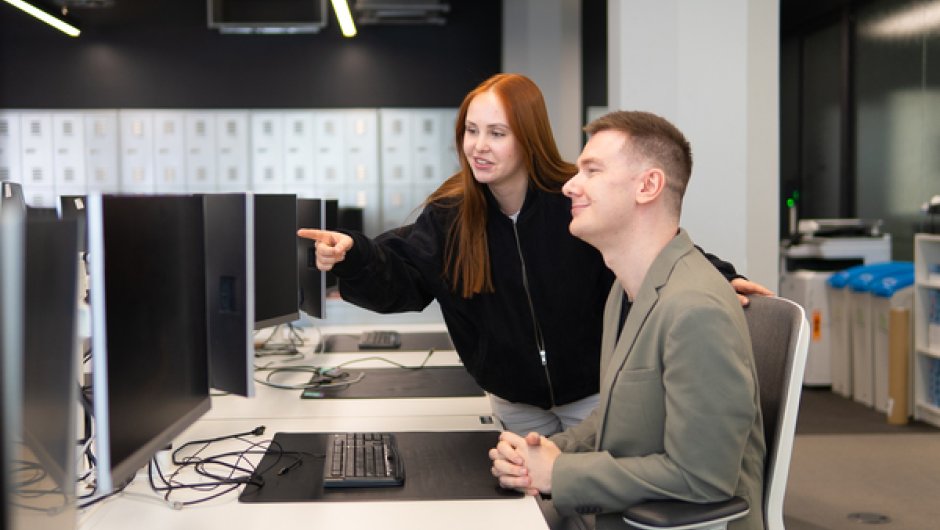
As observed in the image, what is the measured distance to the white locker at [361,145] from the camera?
8273 mm

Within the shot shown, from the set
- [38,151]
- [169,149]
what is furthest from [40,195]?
[169,149]

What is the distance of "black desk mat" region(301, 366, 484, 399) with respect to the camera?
2746mm

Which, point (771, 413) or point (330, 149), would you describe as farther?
point (330, 149)

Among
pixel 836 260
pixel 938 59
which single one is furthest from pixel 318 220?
pixel 938 59

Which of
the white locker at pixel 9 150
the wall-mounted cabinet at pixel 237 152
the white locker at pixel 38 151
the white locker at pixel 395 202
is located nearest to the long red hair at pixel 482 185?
the wall-mounted cabinet at pixel 237 152

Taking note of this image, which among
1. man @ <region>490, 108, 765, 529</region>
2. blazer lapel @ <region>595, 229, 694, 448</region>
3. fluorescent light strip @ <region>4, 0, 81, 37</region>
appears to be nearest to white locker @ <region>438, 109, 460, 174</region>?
fluorescent light strip @ <region>4, 0, 81, 37</region>

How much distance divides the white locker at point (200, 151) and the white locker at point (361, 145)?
1228 millimetres

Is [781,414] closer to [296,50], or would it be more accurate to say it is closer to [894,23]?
[894,23]

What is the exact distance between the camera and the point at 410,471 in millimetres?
1884

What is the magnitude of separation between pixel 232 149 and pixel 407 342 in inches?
196

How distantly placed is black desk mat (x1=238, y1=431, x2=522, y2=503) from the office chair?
32 cm

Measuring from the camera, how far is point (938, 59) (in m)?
6.49

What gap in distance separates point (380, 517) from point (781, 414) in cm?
78

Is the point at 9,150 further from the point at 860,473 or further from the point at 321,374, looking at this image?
the point at 860,473
